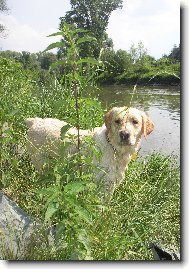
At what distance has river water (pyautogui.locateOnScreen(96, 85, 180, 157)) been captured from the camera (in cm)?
333

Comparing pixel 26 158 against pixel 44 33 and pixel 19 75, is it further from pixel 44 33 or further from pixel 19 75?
pixel 19 75

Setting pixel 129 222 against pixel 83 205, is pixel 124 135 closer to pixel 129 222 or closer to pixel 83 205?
pixel 129 222

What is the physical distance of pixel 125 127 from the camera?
3355 mm

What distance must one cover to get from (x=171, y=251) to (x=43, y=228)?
93 centimetres

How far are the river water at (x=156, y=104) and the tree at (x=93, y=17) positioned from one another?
43 cm

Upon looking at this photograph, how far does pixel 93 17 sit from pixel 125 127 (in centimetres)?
91

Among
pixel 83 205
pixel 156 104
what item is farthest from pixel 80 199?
pixel 156 104

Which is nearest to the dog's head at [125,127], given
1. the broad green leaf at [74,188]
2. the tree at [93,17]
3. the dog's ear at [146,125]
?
the dog's ear at [146,125]

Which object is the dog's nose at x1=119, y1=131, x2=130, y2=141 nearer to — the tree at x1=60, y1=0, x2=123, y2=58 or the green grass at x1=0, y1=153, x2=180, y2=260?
the green grass at x1=0, y1=153, x2=180, y2=260

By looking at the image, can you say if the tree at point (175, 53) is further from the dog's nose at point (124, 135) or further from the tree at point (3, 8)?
the tree at point (3, 8)

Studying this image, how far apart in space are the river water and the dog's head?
0.34 ft

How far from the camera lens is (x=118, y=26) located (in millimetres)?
3184

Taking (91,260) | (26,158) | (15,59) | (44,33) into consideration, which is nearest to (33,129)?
(26,158)

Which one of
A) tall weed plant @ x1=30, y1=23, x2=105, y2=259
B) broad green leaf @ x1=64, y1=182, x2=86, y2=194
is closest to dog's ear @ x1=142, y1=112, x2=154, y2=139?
tall weed plant @ x1=30, y1=23, x2=105, y2=259
